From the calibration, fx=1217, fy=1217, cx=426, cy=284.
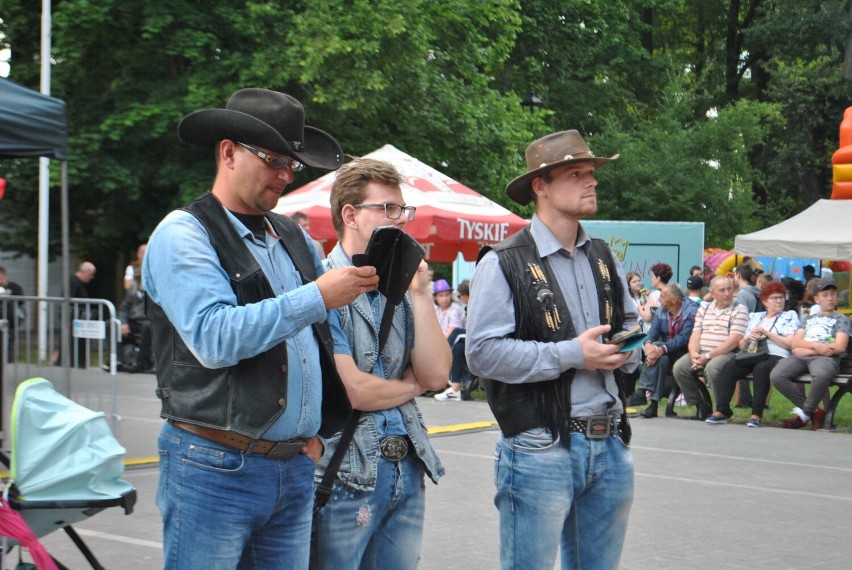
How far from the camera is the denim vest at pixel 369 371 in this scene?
12.0 ft

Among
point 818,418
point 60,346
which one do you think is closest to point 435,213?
point 818,418

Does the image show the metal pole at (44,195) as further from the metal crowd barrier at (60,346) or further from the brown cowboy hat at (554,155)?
the brown cowboy hat at (554,155)

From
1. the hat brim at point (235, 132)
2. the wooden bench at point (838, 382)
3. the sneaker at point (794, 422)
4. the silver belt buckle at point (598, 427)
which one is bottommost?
the sneaker at point (794, 422)

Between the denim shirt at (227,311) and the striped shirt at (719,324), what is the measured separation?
11.2 metres

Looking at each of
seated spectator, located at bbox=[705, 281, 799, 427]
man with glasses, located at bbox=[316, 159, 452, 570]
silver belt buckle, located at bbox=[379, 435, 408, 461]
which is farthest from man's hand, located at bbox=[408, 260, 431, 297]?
seated spectator, located at bbox=[705, 281, 799, 427]

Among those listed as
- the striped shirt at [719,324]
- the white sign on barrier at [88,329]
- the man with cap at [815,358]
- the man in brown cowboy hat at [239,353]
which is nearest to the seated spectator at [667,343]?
the striped shirt at [719,324]

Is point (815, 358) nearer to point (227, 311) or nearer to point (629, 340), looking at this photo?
A: point (629, 340)

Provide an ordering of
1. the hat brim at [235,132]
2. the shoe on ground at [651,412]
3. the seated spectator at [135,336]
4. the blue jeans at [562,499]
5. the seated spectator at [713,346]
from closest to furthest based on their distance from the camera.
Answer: the hat brim at [235,132], the blue jeans at [562,499], the seated spectator at [713,346], the shoe on ground at [651,412], the seated spectator at [135,336]

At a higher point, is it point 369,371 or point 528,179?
point 528,179

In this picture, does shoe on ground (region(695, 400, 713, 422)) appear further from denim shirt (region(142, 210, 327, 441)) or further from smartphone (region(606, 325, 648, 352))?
denim shirt (region(142, 210, 327, 441))

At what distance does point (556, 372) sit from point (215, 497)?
4.48 feet

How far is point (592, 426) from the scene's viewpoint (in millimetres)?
4109

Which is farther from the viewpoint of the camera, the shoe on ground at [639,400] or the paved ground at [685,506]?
the shoe on ground at [639,400]

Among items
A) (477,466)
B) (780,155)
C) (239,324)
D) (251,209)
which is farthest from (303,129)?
(780,155)
